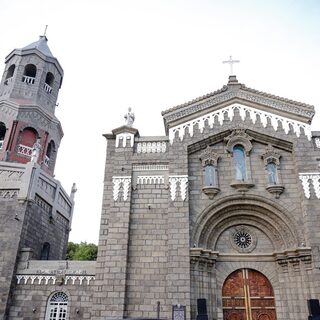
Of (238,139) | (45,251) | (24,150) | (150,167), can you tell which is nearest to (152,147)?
(150,167)

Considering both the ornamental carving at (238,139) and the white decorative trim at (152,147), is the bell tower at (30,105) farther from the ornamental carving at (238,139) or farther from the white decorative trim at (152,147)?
the ornamental carving at (238,139)

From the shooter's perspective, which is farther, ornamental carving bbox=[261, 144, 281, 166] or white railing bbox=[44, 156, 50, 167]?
white railing bbox=[44, 156, 50, 167]

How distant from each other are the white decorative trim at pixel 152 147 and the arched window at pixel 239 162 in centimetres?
335

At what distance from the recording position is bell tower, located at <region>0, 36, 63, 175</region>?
2141 cm

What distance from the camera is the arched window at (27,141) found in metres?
21.4

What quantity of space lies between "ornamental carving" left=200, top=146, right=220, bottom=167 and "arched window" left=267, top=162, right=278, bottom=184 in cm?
238

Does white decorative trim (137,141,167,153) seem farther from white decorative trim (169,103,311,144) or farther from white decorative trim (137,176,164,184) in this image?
white decorative trim (137,176,164,184)

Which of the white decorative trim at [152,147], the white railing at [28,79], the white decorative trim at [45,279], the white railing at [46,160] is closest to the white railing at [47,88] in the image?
the white railing at [28,79]

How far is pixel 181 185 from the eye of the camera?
49.3 ft

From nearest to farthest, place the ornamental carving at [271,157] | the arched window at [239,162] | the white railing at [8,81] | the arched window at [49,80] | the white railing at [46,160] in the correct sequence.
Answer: the arched window at [239,162] < the ornamental carving at [271,157] < the white railing at [46,160] < the white railing at [8,81] < the arched window at [49,80]

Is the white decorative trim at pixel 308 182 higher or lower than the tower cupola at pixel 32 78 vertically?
lower

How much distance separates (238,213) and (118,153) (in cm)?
612

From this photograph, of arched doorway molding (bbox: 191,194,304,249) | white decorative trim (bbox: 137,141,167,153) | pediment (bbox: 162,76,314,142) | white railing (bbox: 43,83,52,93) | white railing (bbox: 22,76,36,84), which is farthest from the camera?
white railing (bbox: 43,83,52,93)

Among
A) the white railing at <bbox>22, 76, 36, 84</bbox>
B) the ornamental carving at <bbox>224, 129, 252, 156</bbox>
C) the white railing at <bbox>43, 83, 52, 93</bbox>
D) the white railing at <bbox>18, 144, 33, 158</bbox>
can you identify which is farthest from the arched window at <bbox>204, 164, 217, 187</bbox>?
the white railing at <bbox>22, 76, 36, 84</bbox>
